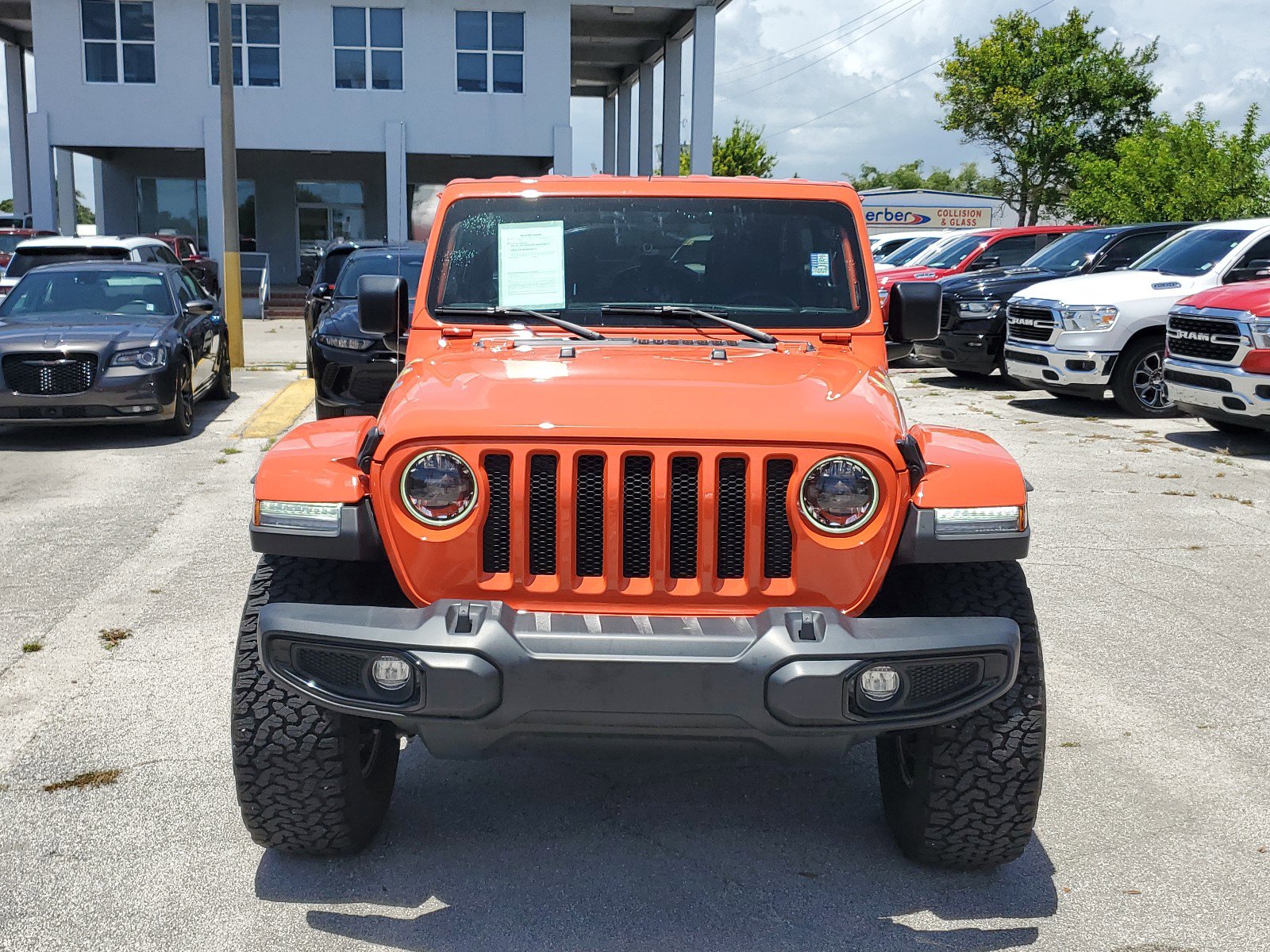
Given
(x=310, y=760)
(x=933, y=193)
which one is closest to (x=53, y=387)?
(x=310, y=760)

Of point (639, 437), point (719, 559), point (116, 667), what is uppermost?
point (639, 437)

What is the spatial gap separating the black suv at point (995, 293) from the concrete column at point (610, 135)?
81.0 feet

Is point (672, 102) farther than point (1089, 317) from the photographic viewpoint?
Yes

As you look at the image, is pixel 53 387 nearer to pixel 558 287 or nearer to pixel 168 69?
pixel 558 287

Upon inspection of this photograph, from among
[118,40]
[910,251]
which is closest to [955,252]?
[910,251]

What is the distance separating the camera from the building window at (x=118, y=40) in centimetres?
2675

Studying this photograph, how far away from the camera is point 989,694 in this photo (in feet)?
10.1

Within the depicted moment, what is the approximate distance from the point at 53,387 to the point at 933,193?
28.3 meters

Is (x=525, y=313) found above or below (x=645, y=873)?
above

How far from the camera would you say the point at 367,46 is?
27.2m

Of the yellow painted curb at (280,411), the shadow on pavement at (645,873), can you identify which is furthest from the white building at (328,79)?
the shadow on pavement at (645,873)

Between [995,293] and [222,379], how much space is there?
8292 mm

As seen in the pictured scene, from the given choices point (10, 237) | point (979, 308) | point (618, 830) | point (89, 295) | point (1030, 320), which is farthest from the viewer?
point (10, 237)

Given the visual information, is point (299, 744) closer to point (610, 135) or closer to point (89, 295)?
point (89, 295)
